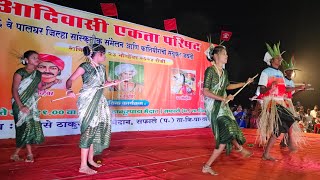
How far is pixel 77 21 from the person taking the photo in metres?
6.48

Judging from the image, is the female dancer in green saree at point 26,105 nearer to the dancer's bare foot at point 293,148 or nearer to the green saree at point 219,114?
the green saree at point 219,114

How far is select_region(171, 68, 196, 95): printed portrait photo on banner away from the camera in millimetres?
8453

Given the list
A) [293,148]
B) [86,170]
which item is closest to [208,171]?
[86,170]

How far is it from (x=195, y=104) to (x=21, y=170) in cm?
640

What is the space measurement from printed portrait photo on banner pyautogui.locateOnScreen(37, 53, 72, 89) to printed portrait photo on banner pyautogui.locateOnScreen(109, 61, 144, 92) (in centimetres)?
108

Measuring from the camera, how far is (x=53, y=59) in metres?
6.12

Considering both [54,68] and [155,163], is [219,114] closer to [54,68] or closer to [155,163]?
[155,163]

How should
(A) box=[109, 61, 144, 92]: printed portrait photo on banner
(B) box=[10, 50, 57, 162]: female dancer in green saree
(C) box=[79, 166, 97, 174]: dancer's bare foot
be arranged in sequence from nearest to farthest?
(C) box=[79, 166, 97, 174]: dancer's bare foot → (B) box=[10, 50, 57, 162]: female dancer in green saree → (A) box=[109, 61, 144, 92]: printed portrait photo on banner

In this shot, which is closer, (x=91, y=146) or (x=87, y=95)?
(x=87, y=95)

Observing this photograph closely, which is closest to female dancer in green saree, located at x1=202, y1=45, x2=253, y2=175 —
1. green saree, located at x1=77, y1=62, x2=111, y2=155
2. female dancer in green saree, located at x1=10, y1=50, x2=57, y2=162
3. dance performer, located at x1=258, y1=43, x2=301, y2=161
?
dance performer, located at x1=258, y1=43, x2=301, y2=161

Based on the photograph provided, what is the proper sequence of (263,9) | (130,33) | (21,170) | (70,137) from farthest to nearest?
(263,9)
(130,33)
(70,137)
(21,170)

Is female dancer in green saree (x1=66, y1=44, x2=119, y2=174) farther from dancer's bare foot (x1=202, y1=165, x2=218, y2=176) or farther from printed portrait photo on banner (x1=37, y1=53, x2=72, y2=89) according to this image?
printed portrait photo on banner (x1=37, y1=53, x2=72, y2=89)

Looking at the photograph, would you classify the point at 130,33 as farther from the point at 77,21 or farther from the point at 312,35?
the point at 312,35

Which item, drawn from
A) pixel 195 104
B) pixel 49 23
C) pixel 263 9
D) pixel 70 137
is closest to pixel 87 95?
pixel 70 137
